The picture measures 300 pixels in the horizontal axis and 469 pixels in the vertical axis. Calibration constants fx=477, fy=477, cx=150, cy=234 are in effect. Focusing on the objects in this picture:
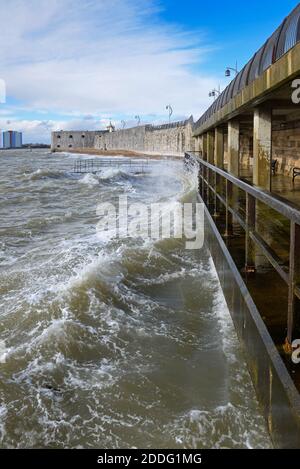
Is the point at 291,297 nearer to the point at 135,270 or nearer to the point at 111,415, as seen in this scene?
the point at 111,415

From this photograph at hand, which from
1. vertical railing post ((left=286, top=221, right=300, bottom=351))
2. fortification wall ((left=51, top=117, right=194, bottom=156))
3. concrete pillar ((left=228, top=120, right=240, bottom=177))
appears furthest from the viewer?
fortification wall ((left=51, top=117, right=194, bottom=156))

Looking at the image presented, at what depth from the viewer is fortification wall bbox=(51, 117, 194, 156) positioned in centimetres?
5656

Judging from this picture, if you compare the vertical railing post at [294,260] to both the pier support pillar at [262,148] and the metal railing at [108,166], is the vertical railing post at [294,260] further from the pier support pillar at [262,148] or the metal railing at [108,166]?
the metal railing at [108,166]

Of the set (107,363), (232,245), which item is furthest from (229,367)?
(232,245)

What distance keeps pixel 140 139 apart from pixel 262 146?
78.7 meters

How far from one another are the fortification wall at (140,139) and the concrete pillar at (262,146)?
37.7 metres

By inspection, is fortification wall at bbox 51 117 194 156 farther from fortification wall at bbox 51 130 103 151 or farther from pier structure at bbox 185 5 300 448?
pier structure at bbox 185 5 300 448

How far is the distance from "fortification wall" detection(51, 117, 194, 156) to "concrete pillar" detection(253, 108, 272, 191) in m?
37.7

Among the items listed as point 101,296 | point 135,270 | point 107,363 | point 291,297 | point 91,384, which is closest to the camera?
point 291,297

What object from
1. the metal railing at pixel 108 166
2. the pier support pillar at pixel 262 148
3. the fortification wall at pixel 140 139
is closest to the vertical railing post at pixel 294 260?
the pier support pillar at pixel 262 148

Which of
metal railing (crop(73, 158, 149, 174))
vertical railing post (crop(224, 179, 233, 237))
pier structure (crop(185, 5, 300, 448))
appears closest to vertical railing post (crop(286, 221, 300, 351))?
pier structure (crop(185, 5, 300, 448))

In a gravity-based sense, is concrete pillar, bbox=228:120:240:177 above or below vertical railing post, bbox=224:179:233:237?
above

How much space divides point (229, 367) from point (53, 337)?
1.75m
